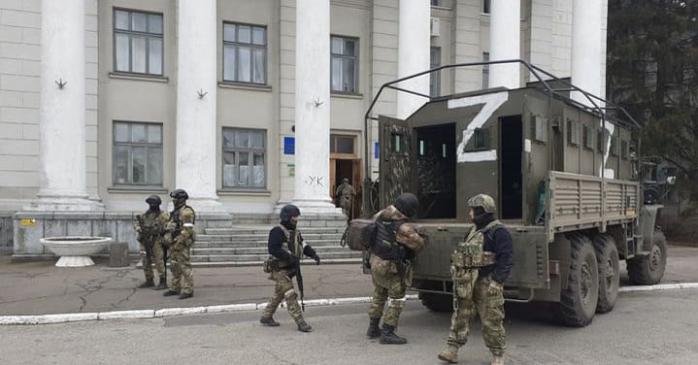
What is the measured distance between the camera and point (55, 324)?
7.93m

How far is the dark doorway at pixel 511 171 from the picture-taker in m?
9.16

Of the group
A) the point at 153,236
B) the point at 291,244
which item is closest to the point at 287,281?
the point at 291,244

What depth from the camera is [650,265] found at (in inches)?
440

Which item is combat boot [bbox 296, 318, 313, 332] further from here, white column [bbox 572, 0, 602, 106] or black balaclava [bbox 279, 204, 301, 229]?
white column [bbox 572, 0, 602, 106]

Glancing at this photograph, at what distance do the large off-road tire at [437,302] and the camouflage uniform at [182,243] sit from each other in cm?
360

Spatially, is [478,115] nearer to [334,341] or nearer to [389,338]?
[389,338]

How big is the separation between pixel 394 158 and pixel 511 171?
1.92m

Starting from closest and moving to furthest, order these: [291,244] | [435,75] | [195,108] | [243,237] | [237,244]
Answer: [291,244]
[237,244]
[243,237]
[195,108]
[435,75]

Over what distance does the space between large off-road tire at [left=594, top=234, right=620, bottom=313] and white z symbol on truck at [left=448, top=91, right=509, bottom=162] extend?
190 centimetres

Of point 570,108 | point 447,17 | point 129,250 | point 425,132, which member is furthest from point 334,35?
point 570,108

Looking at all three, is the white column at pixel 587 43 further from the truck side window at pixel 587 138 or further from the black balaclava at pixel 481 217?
the black balaclava at pixel 481 217

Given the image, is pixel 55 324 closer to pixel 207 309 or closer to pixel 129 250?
pixel 207 309

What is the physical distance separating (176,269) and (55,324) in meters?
1.95

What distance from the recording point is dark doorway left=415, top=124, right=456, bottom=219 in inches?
376
